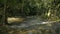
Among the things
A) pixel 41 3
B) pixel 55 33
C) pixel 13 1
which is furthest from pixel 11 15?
pixel 55 33

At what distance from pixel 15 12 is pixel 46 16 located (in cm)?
411

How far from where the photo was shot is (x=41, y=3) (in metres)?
19.6

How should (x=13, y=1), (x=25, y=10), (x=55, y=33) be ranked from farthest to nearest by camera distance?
1. (x=25, y=10)
2. (x=13, y=1)
3. (x=55, y=33)

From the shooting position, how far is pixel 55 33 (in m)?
12.0

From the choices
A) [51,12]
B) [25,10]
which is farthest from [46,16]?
[25,10]

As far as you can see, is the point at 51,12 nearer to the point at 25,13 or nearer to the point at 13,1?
the point at 25,13

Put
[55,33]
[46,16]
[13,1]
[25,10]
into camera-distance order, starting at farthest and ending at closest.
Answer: [25,10] < [46,16] < [13,1] < [55,33]

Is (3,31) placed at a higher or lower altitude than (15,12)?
lower

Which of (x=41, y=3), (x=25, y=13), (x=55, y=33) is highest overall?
(x=41, y=3)

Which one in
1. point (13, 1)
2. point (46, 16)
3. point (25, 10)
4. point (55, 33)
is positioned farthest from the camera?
point (25, 10)

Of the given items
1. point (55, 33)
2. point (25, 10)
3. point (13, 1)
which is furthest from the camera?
point (25, 10)

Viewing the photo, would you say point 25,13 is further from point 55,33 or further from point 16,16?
point 55,33

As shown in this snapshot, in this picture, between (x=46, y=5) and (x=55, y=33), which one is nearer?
(x=55, y=33)

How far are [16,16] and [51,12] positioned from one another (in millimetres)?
4610
